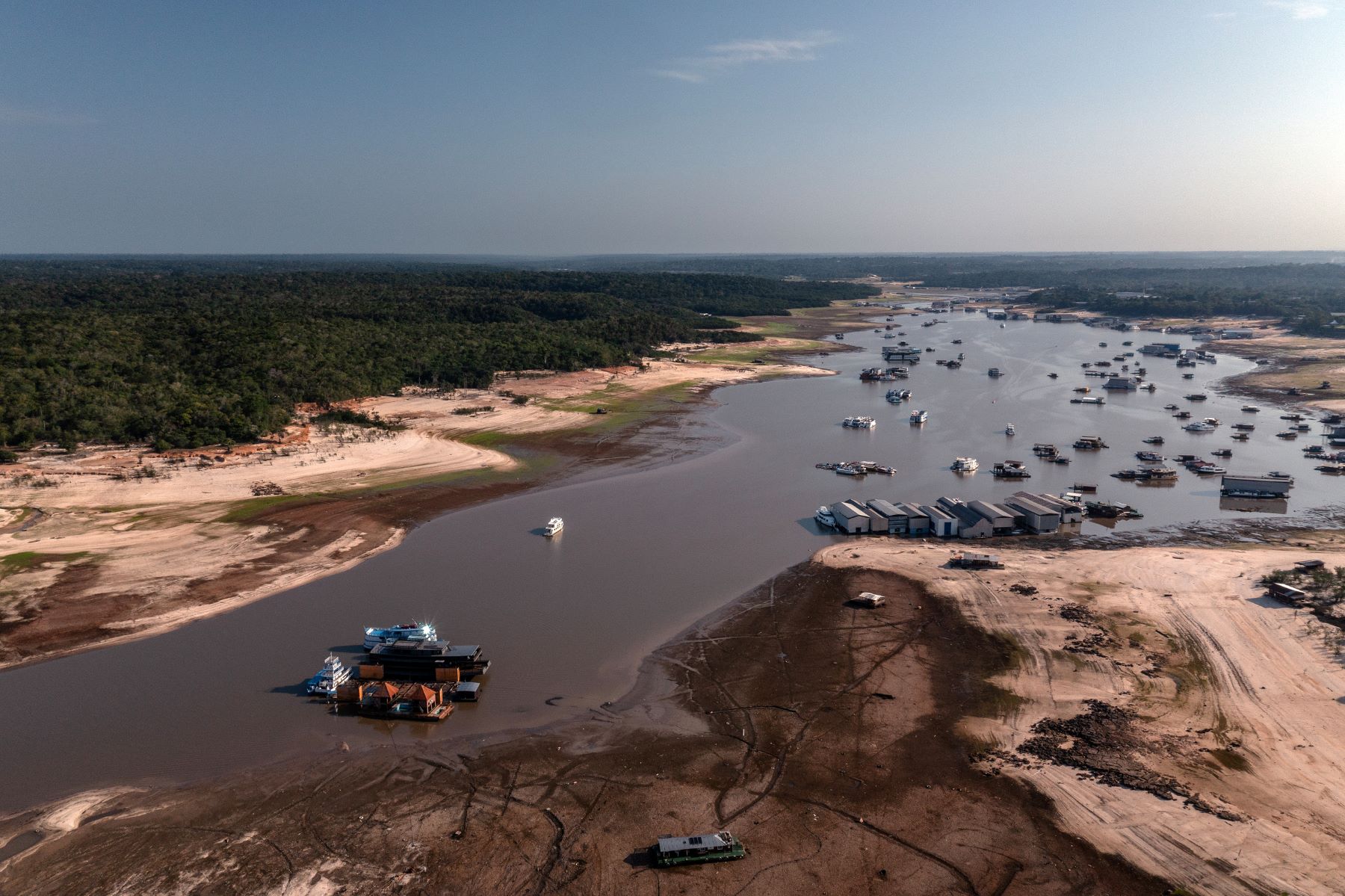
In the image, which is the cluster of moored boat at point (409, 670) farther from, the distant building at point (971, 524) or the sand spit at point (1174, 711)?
the distant building at point (971, 524)

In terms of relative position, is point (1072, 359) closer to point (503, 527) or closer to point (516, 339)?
point (516, 339)

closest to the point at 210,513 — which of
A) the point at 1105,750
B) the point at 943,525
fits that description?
the point at 943,525

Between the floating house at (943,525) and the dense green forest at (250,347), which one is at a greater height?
the dense green forest at (250,347)

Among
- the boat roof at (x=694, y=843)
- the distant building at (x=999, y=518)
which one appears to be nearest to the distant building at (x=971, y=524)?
the distant building at (x=999, y=518)

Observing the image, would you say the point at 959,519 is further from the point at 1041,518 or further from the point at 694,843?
the point at 694,843

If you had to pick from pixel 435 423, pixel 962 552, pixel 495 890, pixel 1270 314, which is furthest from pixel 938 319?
pixel 495 890

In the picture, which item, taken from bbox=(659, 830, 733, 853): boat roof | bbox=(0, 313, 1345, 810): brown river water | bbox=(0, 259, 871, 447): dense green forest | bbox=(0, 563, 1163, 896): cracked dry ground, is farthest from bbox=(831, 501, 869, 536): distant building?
bbox=(0, 259, 871, 447): dense green forest
